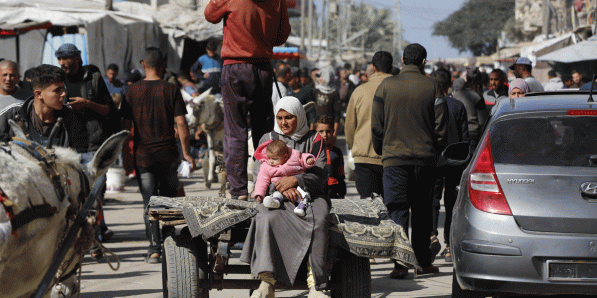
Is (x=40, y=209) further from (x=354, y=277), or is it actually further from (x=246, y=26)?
(x=246, y=26)

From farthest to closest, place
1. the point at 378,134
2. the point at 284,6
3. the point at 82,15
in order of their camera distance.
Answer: the point at 82,15
the point at 378,134
the point at 284,6

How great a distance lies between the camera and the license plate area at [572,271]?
15.3ft

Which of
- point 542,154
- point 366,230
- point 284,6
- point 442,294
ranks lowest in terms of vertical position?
point 442,294

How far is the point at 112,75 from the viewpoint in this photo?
13.8m

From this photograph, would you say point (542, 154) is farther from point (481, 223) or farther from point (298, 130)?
point (298, 130)

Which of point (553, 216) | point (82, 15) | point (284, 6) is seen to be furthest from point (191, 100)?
point (553, 216)

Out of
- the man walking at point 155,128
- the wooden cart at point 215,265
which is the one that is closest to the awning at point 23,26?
the man walking at point 155,128

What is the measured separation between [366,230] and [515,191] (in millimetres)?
999

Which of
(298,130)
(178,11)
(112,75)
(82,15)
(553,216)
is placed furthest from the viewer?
(178,11)

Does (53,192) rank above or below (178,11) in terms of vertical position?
below

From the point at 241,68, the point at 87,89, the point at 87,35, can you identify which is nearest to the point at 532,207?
the point at 241,68

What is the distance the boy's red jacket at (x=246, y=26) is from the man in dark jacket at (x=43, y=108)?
128cm

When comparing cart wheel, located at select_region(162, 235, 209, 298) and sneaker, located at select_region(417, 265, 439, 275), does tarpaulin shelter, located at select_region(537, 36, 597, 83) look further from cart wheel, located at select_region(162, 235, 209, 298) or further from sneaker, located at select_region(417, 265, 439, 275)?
cart wheel, located at select_region(162, 235, 209, 298)

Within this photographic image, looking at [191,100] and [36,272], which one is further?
[191,100]
